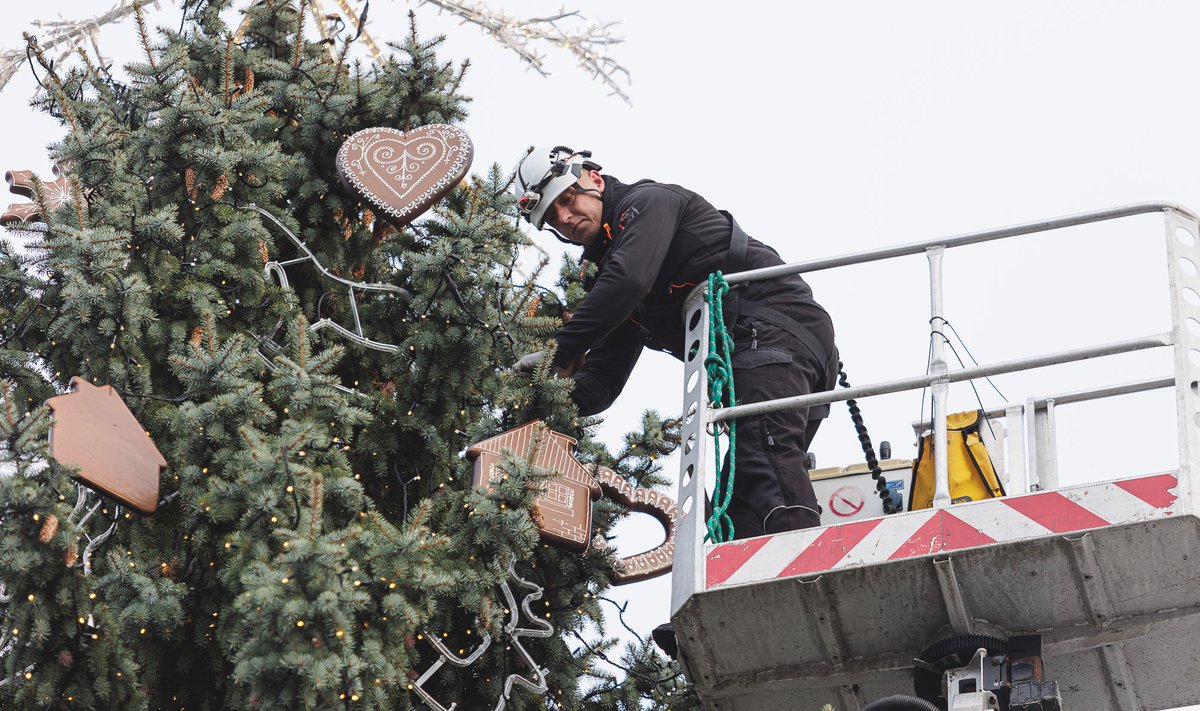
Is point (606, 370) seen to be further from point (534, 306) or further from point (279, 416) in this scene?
point (279, 416)

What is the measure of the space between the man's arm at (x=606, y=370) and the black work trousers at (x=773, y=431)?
0.79 meters

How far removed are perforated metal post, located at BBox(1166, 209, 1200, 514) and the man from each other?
1.54 meters

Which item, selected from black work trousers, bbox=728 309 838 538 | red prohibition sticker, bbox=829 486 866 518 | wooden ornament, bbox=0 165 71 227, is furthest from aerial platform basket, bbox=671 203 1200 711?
wooden ornament, bbox=0 165 71 227

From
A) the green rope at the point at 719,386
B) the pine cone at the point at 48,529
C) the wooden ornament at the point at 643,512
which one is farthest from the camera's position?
the wooden ornament at the point at 643,512

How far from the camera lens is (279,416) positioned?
7.13 metres

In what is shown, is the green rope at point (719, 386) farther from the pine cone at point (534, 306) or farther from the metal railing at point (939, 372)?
the pine cone at point (534, 306)

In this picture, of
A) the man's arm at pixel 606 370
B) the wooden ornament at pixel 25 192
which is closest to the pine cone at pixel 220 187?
the wooden ornament at pixel 25 192

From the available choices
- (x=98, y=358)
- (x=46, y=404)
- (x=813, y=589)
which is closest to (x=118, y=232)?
(x=98, y=358)

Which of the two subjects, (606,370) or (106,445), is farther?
(606,370)

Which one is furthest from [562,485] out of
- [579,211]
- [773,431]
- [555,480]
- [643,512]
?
[579,211]

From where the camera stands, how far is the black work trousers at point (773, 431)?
6918 mm

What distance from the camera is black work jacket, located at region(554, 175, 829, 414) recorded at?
7520mm

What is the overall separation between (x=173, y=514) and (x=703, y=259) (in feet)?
8.32

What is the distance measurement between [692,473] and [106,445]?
2244 mm
